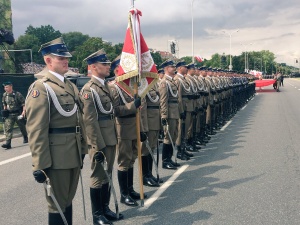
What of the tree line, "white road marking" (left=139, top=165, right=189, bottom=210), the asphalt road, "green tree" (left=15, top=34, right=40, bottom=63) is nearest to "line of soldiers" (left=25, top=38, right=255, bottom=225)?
"white road marking" (left=139, top=165, right=189, bottom=210)

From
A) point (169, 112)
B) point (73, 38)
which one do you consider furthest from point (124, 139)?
point (73, 38)

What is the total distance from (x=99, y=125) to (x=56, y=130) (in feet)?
3.31

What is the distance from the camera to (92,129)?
422 cm

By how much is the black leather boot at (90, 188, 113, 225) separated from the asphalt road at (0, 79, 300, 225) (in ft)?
0.66

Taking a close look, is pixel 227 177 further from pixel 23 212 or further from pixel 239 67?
pixel 239 67

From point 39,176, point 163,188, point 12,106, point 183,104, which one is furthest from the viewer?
point 12,106

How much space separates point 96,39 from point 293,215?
65104 millimetres

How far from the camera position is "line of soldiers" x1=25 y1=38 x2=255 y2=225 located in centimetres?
334

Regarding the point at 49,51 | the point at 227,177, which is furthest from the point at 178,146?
the point at 49,51

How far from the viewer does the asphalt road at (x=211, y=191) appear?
4652mm

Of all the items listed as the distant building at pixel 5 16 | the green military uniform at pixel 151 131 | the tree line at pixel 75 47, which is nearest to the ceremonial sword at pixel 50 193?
the green military uniform at pixel 151 131

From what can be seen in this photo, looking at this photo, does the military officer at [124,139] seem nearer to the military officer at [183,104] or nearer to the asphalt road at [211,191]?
the asphalt road at [211,191]

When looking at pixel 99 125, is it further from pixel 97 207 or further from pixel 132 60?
pixel 132 60

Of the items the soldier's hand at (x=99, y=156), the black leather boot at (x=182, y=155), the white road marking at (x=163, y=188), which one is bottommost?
the white road marking at (x=163, y=188)
